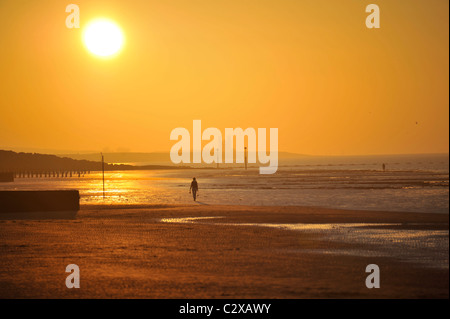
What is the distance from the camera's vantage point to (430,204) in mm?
40594

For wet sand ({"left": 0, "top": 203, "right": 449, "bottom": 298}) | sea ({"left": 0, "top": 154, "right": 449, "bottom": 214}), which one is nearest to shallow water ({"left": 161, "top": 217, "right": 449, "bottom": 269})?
wet sand ({"left": 0, "top": 203, "right": 449, "bottom": 298})

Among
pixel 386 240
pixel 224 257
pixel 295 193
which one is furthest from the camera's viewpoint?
pixel 295 193

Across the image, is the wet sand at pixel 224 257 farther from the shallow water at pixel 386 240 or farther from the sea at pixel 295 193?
the sea at pixel 295 193

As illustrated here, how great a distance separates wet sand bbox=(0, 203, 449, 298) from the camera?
42.2 feet

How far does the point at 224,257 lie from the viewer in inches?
684

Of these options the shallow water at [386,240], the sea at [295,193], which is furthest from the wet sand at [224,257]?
the sea at [295,193]

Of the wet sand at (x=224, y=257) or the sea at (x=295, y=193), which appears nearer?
the wet sand at (x=224, y=257)

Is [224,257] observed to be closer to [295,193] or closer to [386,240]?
[386,240]

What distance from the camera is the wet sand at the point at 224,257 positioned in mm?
12875

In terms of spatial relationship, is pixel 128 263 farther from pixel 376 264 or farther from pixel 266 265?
pixel 376 264

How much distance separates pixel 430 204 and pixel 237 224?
60.1 ft

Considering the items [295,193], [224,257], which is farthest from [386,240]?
[295,193]

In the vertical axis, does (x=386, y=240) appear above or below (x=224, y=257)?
above
